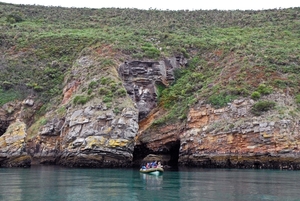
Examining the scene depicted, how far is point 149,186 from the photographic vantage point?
128ft

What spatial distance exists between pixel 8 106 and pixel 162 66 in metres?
27.2

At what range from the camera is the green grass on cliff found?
6931cm

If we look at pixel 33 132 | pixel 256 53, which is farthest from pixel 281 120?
pixel 33 132

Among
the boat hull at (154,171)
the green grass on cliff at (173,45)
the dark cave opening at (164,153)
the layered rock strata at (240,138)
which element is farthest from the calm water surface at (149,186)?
the green grass on cliff at (173,45)

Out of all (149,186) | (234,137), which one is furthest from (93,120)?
(149,186)

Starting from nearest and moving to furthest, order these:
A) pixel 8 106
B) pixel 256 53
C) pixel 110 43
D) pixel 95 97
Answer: pixel 95 97 → pixel 8 106 → pixel 256 53 → pixel 110 43

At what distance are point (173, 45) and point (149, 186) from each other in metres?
50.9

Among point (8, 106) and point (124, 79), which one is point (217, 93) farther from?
point (8, 106)

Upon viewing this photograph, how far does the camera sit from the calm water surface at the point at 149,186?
105 feet

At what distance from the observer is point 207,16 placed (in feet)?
369

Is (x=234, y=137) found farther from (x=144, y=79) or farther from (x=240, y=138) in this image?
(x=144, y=79)

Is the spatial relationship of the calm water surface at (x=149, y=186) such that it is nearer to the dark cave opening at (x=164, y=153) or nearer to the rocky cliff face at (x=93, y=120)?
the rocky cliff face at (x=93, y=120)

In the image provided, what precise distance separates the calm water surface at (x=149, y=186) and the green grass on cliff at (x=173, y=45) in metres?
20.5

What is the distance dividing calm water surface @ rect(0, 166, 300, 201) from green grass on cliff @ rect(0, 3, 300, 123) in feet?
67.3
